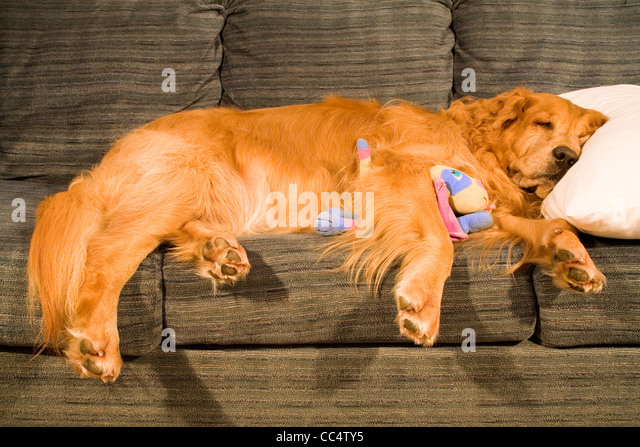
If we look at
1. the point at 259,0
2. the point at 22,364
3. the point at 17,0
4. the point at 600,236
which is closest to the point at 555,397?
the point at 600,236

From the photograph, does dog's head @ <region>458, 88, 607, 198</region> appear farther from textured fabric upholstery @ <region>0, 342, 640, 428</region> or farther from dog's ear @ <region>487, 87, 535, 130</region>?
textured fabric upholstery @ <region>0, 342, 640, 428</region>

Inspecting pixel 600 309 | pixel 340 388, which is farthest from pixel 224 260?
pixel 600 309

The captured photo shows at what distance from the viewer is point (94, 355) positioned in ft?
4.78

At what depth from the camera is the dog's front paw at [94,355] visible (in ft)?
4.76

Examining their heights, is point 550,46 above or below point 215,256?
above

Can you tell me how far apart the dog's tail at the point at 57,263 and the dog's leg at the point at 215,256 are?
316 millimetres

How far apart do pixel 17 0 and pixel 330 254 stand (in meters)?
2.47

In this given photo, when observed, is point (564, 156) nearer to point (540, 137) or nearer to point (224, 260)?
point (540, 137)

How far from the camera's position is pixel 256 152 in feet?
7.16

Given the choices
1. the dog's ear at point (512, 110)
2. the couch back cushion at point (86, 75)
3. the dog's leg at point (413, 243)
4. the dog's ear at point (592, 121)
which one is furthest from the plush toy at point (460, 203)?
the couch back cushion at point (86, 75)

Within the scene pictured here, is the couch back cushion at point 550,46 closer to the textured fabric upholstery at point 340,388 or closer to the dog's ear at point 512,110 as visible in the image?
the dog's ear at point 512,110

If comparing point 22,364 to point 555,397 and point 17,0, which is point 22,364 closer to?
point 555,397

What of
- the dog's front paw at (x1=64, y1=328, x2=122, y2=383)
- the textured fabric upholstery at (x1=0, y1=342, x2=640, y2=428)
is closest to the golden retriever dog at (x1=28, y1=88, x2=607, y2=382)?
the dog's front paw at (x1=64, y1=328, x2=122, y2=383)

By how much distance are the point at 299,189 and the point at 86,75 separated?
4.72 ft
